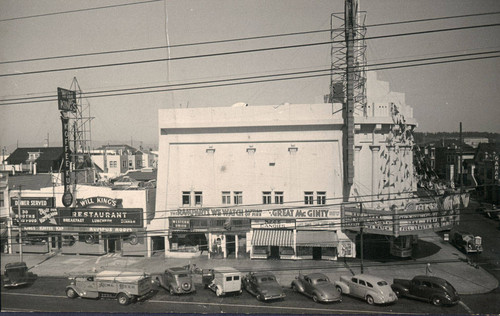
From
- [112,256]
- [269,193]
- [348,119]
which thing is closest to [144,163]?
[112,256]

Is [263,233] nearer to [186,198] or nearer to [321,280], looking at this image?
[186,198]

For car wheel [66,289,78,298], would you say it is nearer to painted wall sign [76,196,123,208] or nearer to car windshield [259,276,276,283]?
painted wall sign [76,196,123,208]

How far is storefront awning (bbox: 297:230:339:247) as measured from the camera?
48.1 feet

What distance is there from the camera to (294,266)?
1434 cm

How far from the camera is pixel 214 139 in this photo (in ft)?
52.1

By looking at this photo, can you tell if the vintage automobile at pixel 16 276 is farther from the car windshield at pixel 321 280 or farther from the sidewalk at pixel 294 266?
the car windshield at pixel 321 280

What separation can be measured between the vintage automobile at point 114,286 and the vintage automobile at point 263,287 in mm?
3284

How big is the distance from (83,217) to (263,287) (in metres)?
9.92

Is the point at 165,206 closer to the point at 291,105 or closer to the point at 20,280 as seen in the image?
the point at 20,280

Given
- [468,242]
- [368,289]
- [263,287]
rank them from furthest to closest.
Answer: [468,242]
[263,287]
[368,289]

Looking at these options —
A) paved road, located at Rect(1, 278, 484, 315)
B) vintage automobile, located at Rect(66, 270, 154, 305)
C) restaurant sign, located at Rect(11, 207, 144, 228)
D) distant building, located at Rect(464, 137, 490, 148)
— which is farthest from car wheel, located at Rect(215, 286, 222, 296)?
distant building, located at Rect(464, 137, 490, 148)

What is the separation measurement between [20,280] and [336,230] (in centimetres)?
1268

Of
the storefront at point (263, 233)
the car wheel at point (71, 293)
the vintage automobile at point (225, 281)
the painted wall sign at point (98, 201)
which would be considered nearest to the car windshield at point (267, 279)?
the vintage automobile at point (225, 281)

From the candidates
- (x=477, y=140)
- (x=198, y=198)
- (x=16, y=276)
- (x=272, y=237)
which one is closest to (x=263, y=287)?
(x=272, y=237)
